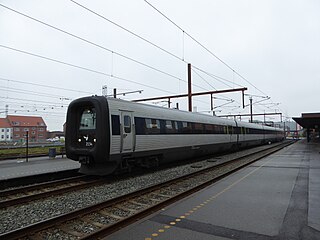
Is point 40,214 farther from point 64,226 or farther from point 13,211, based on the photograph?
point 64,226

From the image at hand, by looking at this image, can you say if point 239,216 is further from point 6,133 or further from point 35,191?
point 6,133

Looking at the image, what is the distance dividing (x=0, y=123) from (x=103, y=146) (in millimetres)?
86949

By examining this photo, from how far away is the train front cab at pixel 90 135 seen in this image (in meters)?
9.16

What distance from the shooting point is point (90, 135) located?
984cm

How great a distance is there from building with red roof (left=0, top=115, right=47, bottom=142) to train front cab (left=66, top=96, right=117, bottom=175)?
77037 mm

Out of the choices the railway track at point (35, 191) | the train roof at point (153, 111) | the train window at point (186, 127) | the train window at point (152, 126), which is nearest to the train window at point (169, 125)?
the train roof at point (153, 111)

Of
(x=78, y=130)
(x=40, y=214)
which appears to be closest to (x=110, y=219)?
(x=40, y=214)

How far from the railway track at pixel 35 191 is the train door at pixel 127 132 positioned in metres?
1.50

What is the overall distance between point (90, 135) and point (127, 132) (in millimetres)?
1398

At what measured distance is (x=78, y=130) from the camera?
1043 centimetres

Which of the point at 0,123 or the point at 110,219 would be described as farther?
the point at 0,123

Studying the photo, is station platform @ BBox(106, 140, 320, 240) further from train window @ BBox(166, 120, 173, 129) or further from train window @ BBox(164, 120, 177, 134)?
train window @ BBox(166, 120, 173, 129)

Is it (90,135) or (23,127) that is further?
(23,127)

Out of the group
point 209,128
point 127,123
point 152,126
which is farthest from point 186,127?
point 127,123
